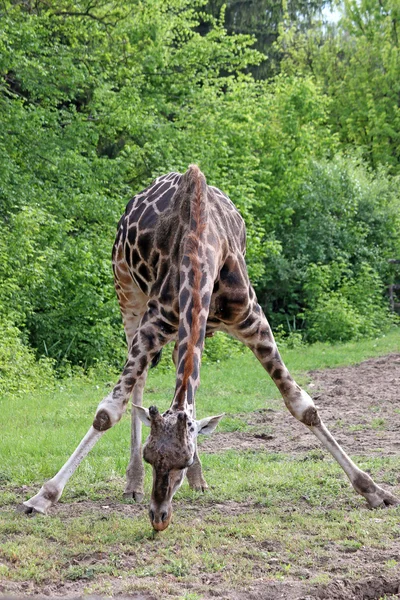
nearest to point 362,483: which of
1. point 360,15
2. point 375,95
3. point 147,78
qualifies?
point 147,78

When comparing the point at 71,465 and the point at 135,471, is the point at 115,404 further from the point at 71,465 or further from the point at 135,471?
the point at 135,471

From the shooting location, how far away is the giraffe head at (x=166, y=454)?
191 inches

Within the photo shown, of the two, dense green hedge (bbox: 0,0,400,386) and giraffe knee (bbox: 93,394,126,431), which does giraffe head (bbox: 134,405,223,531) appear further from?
dense green hedge (bbox: 0,0,400,386)

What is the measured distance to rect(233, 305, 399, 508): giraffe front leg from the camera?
610cm

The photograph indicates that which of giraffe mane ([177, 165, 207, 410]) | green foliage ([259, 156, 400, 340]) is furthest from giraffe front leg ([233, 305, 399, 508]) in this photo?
green foliage ([259, 156, 400, 340])

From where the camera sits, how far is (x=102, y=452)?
8172 mm

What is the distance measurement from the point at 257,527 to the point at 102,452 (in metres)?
2.95

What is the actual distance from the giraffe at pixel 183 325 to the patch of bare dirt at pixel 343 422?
6.22 feet

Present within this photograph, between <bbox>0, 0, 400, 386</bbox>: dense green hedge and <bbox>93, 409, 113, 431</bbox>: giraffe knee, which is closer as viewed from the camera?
<bbox>93, 409, 113, 431</bbox>: giraffe knee

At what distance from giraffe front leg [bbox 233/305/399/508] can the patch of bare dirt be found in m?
1.72

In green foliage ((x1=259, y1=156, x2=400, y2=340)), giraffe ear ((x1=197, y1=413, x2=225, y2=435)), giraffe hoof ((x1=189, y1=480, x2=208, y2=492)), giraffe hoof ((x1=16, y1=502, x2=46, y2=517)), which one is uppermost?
green foliage ((x1=259, y1=156, x2=400, y2=340))

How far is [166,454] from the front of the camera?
486 cm

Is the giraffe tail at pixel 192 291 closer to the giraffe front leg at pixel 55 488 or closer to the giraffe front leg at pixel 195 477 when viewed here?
the giraffe front leg at pixel 55 488

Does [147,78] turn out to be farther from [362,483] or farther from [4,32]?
[362,483]
